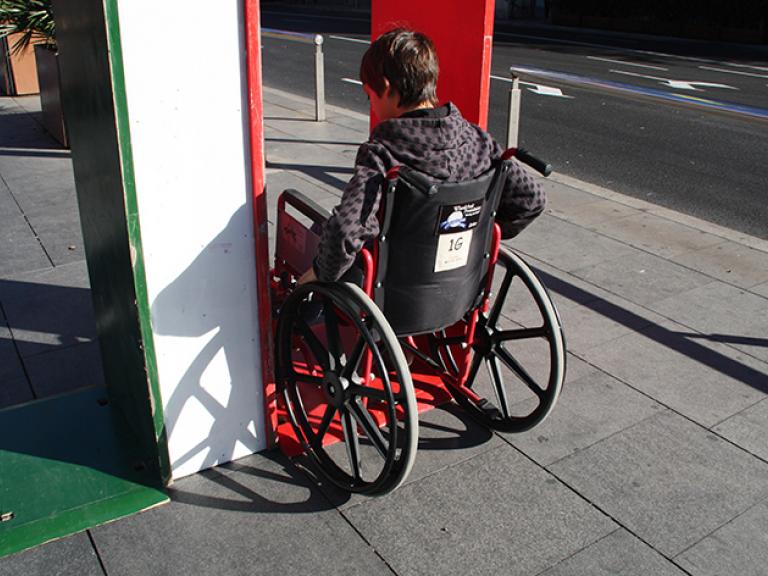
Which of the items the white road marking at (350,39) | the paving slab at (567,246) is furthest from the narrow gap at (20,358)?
the white road marking at (350,39)

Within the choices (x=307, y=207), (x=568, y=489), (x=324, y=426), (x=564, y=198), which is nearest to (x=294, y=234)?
(x=307, y=207)

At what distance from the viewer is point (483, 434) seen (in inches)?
133

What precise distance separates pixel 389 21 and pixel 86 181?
1.51 meters

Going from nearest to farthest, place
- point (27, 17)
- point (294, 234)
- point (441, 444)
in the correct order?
point (441, 444) → point (294, 234) → point (27, 17)

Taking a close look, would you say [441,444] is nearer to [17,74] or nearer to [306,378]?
[306,378]

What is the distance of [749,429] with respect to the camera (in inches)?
135

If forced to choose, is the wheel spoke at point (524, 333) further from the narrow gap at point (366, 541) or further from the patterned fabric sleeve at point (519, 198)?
the narrow gap at point (366, 541)

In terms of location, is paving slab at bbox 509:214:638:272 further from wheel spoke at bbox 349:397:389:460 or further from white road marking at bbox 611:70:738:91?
white road marking at bbox 611:70:738:91

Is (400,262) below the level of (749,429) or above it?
above

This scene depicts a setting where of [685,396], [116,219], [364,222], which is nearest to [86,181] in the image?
[116,219]

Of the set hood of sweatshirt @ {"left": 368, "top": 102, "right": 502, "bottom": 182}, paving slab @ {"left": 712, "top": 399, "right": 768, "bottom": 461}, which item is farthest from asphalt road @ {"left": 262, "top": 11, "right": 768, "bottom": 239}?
hood of sweatshirt @ {"left": 368, "top": 102, "right": 502, "bottom": 182}

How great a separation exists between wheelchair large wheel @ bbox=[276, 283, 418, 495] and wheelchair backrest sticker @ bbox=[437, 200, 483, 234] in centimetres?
36

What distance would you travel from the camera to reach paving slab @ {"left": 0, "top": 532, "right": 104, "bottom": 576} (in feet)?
8.51

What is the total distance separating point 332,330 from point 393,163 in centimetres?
67
